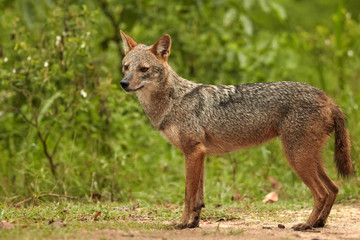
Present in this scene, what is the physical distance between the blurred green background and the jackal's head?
4.89 ft

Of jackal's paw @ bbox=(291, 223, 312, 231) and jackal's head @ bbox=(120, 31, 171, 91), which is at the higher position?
jackal's head @ bbox=(120, 31, 171, 91)

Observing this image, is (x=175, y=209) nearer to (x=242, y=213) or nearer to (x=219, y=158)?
(x=242, y=213)

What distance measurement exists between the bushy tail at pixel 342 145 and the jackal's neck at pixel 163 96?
1.71 m

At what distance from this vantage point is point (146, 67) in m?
5.79

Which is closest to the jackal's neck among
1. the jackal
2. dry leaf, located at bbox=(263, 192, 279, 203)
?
the jackal

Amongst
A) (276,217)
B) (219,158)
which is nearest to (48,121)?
(219,158)

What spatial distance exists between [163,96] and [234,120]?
0.88 meters

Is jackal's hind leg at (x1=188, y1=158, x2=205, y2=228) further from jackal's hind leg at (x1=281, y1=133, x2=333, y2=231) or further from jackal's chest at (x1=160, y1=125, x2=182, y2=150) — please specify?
jackal's hind leg at (x1=281, y1=133, x2=333, y2=231)

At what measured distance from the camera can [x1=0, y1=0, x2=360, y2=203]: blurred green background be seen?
7422mm

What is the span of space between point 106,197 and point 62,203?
85 cm

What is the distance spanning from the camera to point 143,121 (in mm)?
9195

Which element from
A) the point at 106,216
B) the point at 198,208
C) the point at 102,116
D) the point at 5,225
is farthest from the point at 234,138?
the point at 102,116

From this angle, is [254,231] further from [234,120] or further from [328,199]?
[234,120]

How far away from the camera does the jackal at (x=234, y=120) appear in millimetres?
5480
